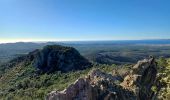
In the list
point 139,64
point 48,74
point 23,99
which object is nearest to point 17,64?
point 48,74

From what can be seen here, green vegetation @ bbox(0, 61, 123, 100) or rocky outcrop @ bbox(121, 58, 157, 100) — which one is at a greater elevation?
rocky outcrop @ bbox(121, 58, 157, 100)

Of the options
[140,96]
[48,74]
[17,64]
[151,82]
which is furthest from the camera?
[17,64]

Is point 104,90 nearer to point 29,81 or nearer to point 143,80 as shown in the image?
point 143,80

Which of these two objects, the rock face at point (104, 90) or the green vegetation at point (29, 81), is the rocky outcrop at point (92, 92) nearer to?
the rock face at point (104, 90)

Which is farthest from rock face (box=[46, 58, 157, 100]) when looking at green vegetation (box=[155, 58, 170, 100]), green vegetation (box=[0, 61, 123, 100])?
green vegetation (box=[0, 61, 123, 100])

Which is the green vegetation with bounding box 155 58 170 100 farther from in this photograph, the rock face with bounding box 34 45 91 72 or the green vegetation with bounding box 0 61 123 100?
the rock face with bounding box 34 45 91 72

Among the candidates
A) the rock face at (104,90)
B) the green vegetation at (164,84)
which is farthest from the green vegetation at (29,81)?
the green vegetation at (164,84)

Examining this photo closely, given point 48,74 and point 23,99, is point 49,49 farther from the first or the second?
point 23,99

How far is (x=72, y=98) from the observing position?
38562 mm

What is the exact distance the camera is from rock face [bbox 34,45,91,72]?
16738cm

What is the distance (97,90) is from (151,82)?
9.88 m

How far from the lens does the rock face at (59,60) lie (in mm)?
167375

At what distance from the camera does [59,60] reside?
172 meters

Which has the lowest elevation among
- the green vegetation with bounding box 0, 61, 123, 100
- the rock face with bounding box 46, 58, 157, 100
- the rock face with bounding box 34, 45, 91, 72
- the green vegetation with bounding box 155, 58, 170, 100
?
the green vegetation with bounding box 0, 61, 123, 100
